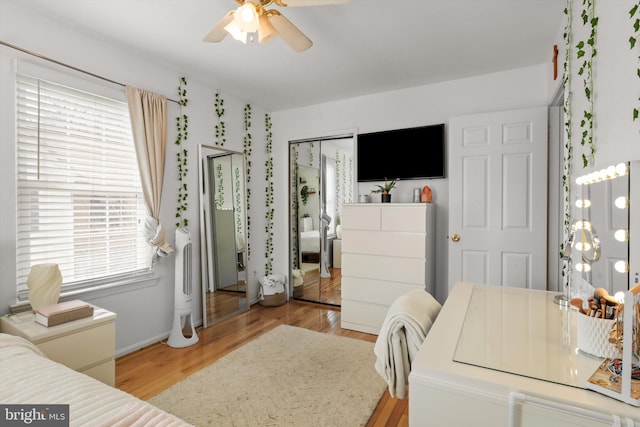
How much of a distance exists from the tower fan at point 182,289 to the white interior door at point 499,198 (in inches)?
101

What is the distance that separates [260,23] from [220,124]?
199 cm

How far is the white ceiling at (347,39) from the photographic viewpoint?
214 cm

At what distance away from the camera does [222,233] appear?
144 inches

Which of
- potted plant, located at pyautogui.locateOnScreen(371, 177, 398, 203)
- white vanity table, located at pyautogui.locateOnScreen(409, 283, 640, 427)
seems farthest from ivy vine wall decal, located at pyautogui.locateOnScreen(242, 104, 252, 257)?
white vanity table, located at pyautogui.locateOnScreen(409, 283, 640, 427)

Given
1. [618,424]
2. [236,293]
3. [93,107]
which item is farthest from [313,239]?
[618,424]

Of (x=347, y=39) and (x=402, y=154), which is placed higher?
(x=347, y=39)

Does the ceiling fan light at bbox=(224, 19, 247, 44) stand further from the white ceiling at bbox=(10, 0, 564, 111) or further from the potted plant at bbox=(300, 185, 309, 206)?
the potted plant at bbox=(300, 185, 309, 206)

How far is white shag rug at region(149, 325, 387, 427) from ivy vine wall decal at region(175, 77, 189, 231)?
56.6 inches

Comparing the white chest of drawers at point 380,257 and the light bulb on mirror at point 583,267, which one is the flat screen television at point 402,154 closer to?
the white chest of drawers at point 380,257

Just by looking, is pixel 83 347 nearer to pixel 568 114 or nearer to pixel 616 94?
pixel 616 94

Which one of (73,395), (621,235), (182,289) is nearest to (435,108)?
(621,235)

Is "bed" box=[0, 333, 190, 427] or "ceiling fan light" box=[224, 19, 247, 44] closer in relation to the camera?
"bed" box=[0, 333, 190, 427]

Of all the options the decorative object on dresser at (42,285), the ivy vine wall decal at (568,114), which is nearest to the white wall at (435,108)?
the ivy vine wall decal at (568,114)

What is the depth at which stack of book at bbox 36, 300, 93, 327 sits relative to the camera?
1.85m
